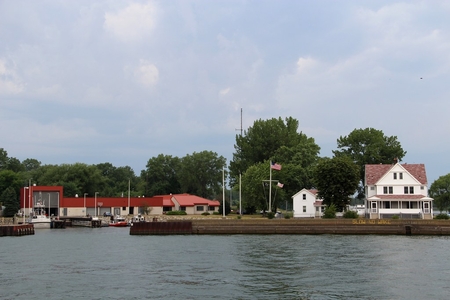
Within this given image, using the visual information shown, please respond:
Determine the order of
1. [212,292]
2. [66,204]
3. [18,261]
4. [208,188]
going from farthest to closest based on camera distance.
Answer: [208,188], [66,204], [18,261], [212,292]

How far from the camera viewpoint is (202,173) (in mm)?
157250

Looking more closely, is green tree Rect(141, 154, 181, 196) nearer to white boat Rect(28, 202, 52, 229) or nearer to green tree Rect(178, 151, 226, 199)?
green tree Rect(178, 151, 226, 199)

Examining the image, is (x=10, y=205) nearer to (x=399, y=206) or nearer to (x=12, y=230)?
(x=12, y=230)

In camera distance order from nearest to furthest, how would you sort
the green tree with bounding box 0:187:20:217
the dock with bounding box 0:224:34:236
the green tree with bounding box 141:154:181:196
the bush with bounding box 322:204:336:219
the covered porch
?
the bush with bounding box 322:204:336:219
the dock with bounding box 0:224:34:236
the covered porch
the green tree with bounding box 0:187:20:217
the green tree with bounding box 141:154:181:196

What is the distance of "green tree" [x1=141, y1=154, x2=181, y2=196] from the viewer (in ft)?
545

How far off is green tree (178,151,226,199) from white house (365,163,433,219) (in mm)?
69939

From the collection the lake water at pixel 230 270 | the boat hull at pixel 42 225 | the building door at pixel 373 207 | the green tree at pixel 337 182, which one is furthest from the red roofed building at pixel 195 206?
the lake water at pixel 230 270

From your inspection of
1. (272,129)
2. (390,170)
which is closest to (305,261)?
(390,170)

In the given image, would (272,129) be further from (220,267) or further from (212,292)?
(212,292)

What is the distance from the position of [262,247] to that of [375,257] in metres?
13.0

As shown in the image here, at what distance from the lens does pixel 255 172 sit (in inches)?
4124

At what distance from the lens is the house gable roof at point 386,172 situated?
90.6 metres

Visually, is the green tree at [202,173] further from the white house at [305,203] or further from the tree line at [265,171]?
the white house at [305,203]

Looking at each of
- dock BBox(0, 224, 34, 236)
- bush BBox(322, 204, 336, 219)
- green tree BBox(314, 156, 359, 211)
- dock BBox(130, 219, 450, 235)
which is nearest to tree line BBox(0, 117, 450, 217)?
green tree BBox(314, 156, 359, 211)
